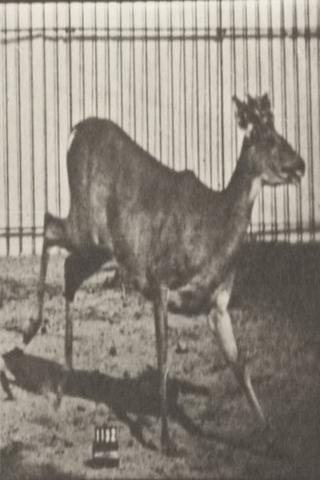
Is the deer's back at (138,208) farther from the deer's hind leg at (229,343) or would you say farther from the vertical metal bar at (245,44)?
the vertical metal bar at (245,44)

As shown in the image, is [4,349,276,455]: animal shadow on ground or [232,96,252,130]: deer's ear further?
[232,96,252,130]: deer's ear

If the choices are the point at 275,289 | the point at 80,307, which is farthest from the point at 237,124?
the point at 80,307

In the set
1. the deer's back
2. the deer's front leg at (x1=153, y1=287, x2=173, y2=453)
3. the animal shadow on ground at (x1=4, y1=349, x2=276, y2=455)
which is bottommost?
the animal shadow on ground at (x1=4, y1=349, x2=276, y2=455)

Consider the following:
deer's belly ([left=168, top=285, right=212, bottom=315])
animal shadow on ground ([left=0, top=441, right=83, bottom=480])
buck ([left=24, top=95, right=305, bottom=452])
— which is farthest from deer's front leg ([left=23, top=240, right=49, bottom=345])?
deer's belly ([left=168, top=285, right=212, bottom=315])

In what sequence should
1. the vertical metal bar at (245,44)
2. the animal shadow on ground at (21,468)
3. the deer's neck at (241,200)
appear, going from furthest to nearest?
1. the vertical metal bar at (245,44)
2. the deer's neck at (241,200)
3. the animal shadow on ground at (21,468)

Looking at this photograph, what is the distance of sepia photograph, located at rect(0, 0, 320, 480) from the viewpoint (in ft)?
13.7

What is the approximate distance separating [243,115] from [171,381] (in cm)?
120

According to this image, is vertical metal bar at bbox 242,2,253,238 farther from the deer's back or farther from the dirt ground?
the dirt ground

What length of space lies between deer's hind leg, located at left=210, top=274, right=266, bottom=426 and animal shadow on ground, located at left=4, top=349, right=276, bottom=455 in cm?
15

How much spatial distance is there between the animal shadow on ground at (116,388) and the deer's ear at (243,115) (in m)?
1.14

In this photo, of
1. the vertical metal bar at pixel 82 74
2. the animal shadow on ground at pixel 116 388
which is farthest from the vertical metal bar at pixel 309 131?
the vertical metal bar at pixel 82 74

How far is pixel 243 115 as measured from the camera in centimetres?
441

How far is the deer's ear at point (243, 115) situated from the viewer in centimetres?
439

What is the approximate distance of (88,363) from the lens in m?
4.27
